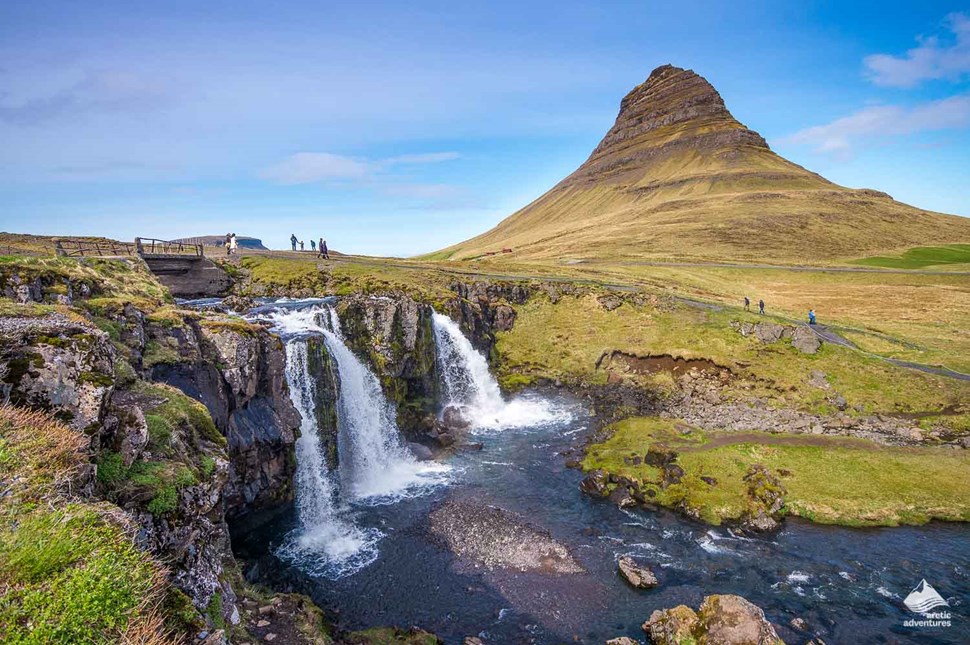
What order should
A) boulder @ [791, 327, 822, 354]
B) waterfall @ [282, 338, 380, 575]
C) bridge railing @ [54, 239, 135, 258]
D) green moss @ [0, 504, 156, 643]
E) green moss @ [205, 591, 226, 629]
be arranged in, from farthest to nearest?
boulder @ [791, 327, 822, 354]
bridge railing @ [54, 239, 135, 258]
waterfall @ [282, 338, 380, 575]
green moss @ [205, 591, 226, 629]
green moss @ [0, 504, 156, 643]

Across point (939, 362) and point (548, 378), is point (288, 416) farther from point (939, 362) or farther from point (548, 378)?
point (939, 362)

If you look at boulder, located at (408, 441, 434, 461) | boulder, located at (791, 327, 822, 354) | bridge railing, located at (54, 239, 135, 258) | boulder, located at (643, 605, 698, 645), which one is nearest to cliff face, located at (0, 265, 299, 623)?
boulder, located at (408, 441, 434, 461)

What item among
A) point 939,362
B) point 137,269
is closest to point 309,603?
point 137,269

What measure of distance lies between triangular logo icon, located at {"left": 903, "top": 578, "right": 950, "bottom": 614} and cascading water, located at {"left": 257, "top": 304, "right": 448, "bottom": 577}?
93.7 ft

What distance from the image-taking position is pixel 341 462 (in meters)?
38.0

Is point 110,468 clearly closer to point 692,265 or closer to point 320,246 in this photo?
point 320,246

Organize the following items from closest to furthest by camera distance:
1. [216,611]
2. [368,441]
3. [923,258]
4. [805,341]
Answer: [216,611] < [368,441] < [805,341] < [923,258]

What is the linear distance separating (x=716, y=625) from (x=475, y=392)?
35445 mm

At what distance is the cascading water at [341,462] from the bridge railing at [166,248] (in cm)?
1855

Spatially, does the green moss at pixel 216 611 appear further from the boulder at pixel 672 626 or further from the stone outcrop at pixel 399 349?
the stone outcrop at pixel 399 349

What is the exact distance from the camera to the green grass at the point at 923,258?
11688 centimetres

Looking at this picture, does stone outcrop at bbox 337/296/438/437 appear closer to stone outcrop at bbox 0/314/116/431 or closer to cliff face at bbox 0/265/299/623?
cliff face at bbox 0/265/299/623

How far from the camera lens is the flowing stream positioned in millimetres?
23672

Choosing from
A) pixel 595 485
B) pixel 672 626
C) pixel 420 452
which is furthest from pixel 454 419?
pixel 672 626
